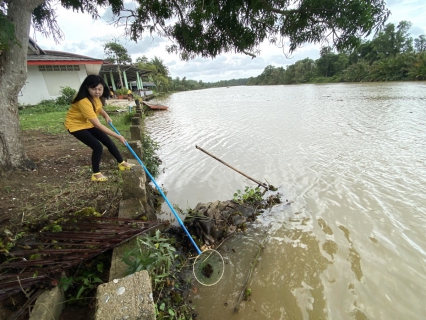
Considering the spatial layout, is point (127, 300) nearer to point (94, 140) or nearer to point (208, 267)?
→ point (208, 267)

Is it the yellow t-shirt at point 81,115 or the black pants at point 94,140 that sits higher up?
the yellow t-shirt at point 81,115

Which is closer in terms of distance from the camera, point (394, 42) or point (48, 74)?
point (48, 74)

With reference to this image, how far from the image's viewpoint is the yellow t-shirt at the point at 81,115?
283cm

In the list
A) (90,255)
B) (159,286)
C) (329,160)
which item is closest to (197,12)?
(90,255)

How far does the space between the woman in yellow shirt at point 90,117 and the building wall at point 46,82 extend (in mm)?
13844

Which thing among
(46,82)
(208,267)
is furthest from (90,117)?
(46,82)

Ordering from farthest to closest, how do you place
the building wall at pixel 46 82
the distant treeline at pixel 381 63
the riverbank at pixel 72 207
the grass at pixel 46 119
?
1. the distant treeline at pixel 381 63
2. the building wall at pixel 46 82
3. the grass at pixel 46 119
4. the riverbank at pixel 72 207

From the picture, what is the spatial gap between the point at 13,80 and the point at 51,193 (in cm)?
168

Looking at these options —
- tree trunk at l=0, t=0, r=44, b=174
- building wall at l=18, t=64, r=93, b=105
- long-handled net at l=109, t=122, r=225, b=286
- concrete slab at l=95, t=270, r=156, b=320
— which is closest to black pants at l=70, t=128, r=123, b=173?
tree trunk at l=0, t=0, r=44, b=174

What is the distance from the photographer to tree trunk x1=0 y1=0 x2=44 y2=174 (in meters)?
2.85

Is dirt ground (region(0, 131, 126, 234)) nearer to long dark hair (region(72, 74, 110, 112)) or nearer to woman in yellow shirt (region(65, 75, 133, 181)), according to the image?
woman in yellow shirt (region(65, 75, 133, 181))

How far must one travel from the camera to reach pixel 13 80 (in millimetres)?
2996

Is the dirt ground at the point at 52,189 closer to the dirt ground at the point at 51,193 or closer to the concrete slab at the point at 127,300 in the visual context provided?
the dirt ground at the point at 51,193

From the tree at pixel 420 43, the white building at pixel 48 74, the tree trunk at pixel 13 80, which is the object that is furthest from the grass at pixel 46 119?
the tree at pixel 420 43
